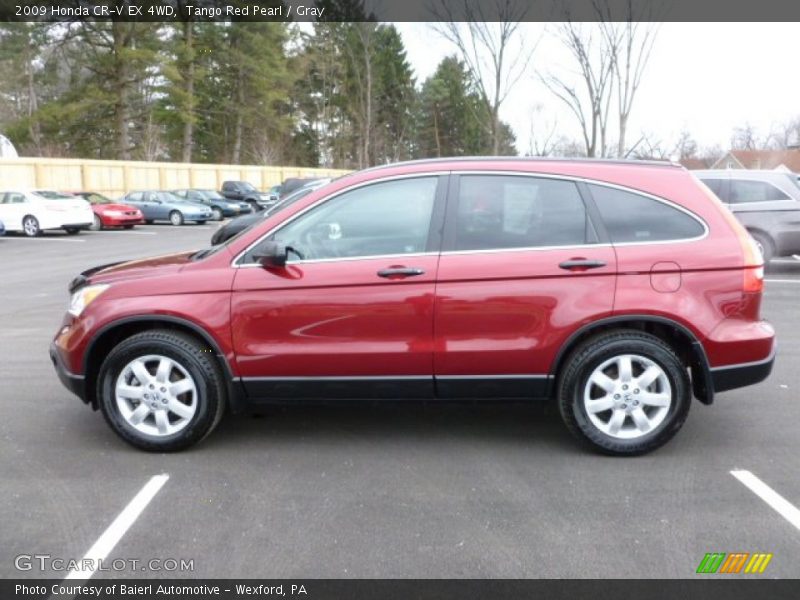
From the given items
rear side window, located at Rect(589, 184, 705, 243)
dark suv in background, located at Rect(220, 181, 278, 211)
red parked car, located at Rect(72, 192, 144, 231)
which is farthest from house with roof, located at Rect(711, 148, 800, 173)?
rear side window, located at Rect(589, 184, 705, 243)

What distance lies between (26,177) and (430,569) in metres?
31.1

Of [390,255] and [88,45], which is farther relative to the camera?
[88,45]

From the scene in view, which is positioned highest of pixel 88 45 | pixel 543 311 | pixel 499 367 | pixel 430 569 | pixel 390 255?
pixel 88 45

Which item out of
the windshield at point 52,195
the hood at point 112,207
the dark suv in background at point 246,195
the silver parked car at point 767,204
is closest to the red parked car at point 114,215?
the hood at point 112,207

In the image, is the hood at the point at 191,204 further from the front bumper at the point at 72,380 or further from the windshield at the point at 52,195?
the front bumper at the point at 72,380

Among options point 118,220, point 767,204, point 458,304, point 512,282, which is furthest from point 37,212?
point 512,282

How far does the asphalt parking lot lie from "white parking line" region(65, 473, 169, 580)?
0.04 meters

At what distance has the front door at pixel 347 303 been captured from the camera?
4.04 m

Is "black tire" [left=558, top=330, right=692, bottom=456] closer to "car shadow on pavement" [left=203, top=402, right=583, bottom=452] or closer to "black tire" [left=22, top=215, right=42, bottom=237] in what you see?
"car shadow on pavement" [left=203, top=402, right=583, bottom=452]

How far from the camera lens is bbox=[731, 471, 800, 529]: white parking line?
11.3 feet

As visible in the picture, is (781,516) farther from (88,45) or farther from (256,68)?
(256,68)

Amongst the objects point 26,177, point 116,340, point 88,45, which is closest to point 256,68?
point 88,45

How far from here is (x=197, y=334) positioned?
13.7 feet

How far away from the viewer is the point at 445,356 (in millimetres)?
4062
